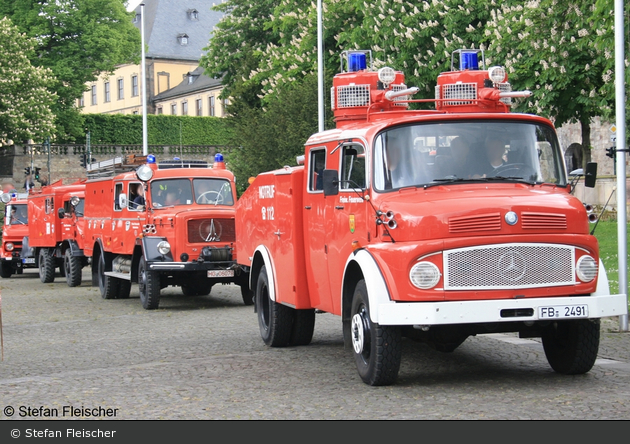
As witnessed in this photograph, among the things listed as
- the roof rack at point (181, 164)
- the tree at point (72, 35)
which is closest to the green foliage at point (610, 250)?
the roof rack at point (181, 164)

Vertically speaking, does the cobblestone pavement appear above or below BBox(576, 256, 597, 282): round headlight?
below

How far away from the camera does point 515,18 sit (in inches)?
1070

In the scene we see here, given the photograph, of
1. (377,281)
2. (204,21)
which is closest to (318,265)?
(377,281)

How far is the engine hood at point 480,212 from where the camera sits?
8891 mm

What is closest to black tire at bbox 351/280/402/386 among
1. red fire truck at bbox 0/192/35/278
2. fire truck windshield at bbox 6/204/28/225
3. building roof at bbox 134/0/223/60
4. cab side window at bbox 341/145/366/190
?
cab side window at bbox 341/145/366/190

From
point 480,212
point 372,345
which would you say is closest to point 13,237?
point 372,345

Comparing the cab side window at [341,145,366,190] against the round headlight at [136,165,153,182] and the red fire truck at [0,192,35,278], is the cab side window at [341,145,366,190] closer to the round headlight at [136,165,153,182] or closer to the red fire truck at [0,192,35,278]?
the round headlight at [136,165,153,182]

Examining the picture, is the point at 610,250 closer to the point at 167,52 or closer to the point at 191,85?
the point at 191,85

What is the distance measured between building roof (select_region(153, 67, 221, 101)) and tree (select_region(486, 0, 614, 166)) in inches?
2957

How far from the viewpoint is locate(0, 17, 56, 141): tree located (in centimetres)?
5984

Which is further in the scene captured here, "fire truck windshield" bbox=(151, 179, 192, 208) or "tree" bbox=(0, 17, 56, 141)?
"tree" bbox=(0, 17, 56, 141)

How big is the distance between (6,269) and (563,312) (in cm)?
2681

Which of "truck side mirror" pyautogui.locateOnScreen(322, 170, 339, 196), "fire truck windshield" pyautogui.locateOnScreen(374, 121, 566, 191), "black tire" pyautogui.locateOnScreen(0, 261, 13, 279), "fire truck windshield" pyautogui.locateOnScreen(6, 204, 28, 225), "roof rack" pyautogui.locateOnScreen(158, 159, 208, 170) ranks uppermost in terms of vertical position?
"roof rack" pyautogui.locateOnScreen(158, 159, 208, 170)

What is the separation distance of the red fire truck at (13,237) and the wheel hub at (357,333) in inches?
948
